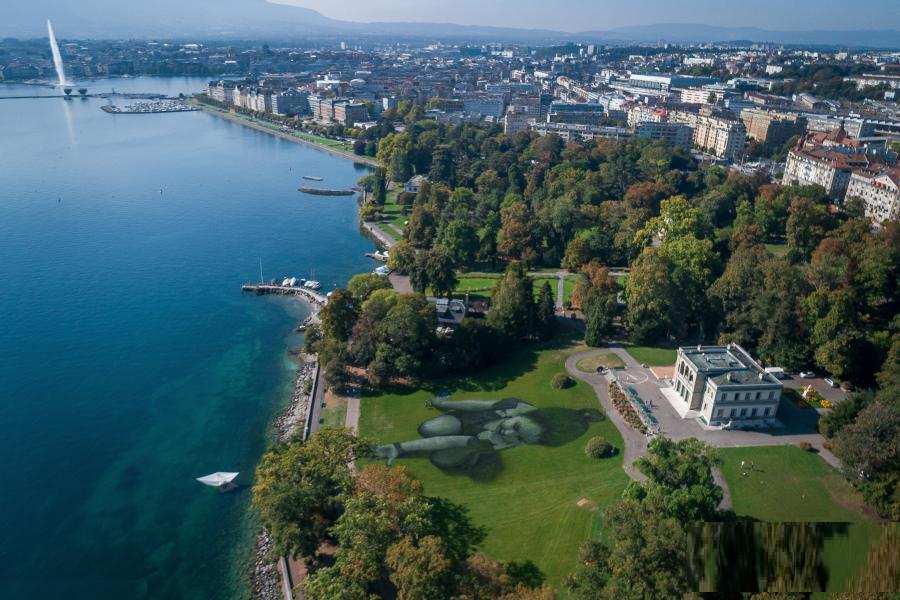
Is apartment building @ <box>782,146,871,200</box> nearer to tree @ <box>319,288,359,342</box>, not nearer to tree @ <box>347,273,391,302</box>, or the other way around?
tree @ <box>347,273,391,302</box>

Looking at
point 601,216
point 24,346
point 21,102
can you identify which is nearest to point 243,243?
point 24,346

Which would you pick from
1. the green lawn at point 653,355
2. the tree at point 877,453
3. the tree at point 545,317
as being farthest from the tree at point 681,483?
the tree at point 545,317

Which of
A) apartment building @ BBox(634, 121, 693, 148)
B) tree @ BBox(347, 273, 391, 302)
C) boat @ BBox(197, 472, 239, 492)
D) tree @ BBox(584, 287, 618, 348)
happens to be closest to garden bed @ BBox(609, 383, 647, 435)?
tree @ BBox(584, 287, 618, 348)

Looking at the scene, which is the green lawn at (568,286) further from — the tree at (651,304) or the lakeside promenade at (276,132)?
the lakeside promenade at (276,132)

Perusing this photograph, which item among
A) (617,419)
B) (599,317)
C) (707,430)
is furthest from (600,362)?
(707,430)

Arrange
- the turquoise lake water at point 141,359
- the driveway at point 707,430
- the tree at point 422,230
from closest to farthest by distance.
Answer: the turquoise lake water at point 141,359
the driveway at point 707,430
the tree at point 422,230

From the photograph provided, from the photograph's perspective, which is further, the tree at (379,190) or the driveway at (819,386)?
the tree at (379,190)

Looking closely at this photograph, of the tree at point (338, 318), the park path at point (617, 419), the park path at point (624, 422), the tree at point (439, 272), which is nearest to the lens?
the park path at point (624, 422)

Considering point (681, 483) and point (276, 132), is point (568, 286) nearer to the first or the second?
point (681, 483)

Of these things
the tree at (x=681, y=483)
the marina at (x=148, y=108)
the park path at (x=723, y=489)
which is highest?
the tree at (x=681, y=483)
